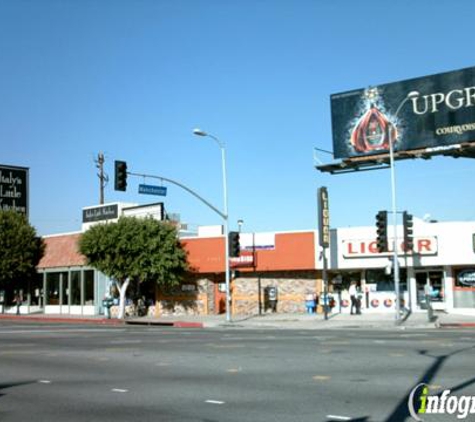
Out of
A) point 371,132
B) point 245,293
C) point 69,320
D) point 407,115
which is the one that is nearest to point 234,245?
point 245,293

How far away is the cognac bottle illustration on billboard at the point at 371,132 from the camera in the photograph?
4341 cm

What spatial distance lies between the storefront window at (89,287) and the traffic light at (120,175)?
18450 mm

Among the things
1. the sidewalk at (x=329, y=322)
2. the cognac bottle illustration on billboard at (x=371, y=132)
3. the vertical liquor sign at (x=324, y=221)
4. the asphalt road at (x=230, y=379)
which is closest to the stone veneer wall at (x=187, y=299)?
the sidewalk at (x=329, y=322)

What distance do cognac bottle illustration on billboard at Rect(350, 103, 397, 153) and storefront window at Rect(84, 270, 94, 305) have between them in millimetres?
19880

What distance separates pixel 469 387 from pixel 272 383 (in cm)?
323

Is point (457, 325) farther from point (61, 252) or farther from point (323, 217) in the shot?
point (61, 252)

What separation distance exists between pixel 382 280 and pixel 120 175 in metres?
16.1

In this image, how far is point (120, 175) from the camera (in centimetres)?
3025

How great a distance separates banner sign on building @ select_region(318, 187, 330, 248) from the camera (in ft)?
118

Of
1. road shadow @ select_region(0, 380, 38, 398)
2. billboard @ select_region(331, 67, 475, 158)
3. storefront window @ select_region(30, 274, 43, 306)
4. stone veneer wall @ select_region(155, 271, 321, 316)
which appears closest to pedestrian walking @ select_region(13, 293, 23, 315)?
storefront window @ select_region(30, 274, 43, 306)

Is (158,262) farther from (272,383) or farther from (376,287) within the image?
(272,383)

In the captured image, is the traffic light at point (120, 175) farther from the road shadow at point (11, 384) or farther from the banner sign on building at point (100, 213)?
the banner sign on building at point (100, 213)

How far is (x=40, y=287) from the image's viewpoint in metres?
52.1

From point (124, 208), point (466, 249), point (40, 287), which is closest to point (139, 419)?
point (466, 249)
